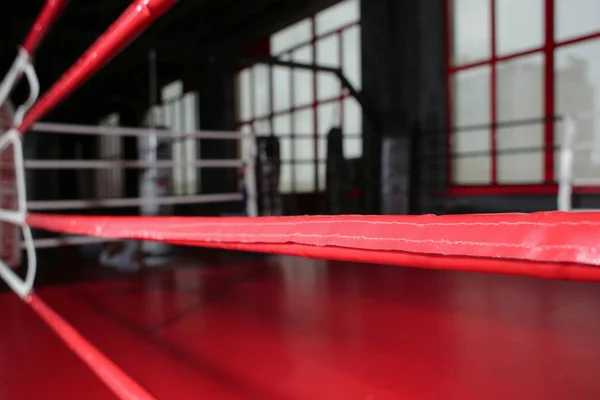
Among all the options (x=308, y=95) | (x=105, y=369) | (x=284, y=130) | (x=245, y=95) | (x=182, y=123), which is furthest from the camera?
(x=182, y=123)

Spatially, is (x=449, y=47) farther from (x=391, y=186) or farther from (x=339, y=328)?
(x=339, y=328)

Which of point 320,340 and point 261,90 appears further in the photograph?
point 261,90

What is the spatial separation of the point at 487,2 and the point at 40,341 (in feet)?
11.9

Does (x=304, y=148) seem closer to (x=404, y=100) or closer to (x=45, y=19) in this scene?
(x=404, y=100)

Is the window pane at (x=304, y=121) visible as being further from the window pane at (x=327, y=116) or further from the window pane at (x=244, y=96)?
the window pane at (x=244, y=96)

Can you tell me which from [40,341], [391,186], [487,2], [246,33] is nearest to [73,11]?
[246,33]

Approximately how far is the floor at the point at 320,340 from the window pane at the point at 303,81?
374 cm

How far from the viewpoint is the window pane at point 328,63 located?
4866 millimetres

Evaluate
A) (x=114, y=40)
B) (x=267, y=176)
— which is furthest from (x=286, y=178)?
(x=114, y=40)

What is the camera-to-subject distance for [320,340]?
42.9 inches

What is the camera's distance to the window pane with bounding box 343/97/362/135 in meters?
4.58

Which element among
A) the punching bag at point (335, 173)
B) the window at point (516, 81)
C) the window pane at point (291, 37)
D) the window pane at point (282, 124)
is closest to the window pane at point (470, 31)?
the window at point (516, 81)

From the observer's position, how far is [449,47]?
3723mm

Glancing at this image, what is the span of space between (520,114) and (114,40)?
3216 mm
